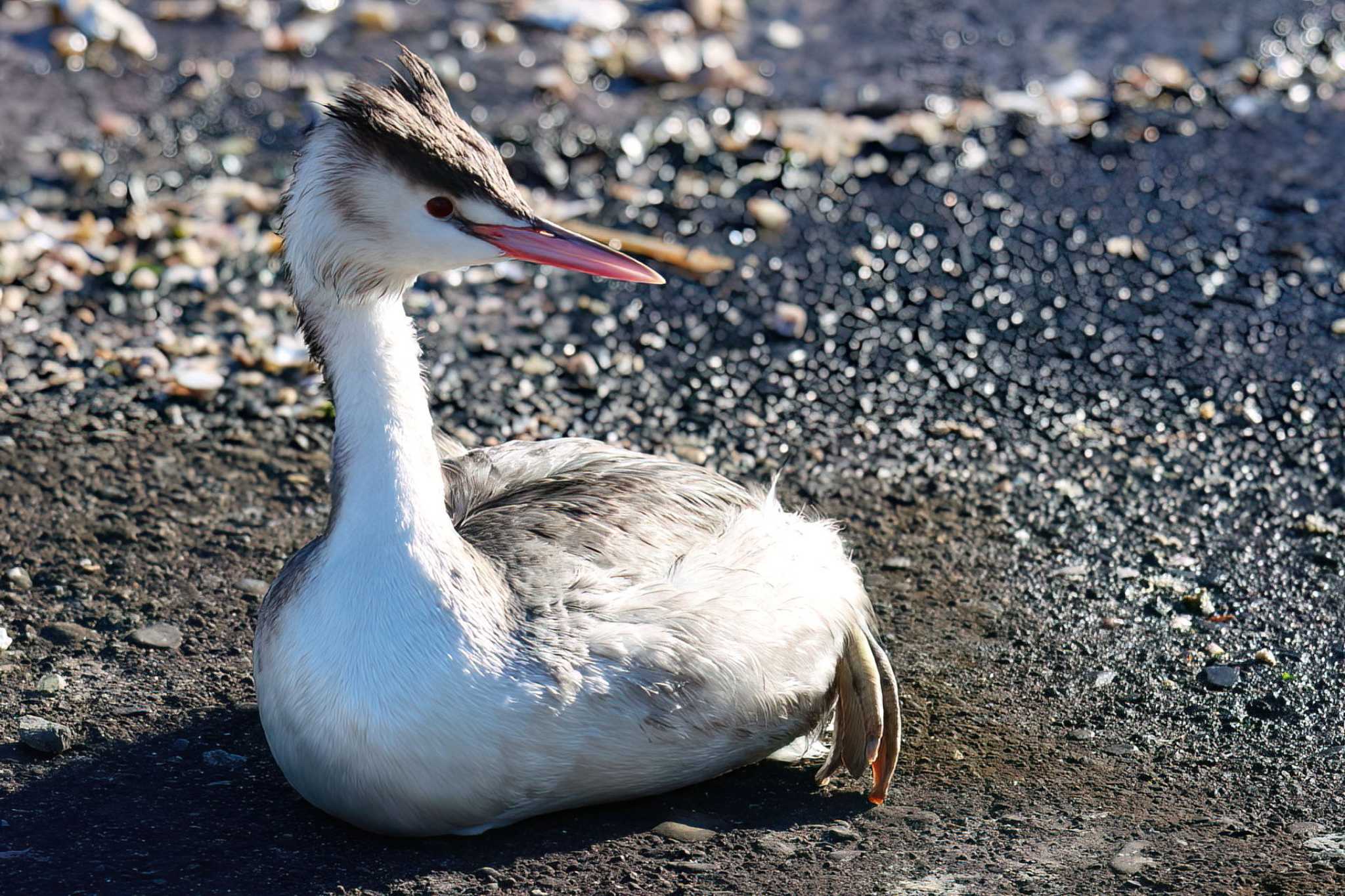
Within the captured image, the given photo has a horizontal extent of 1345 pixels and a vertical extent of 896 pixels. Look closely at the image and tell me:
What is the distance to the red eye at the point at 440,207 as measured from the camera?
4062 millimetres

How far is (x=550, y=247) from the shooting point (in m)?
4.11

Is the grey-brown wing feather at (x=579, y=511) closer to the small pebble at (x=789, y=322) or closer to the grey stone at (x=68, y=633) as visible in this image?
the grey stone at (x=68, y=633)

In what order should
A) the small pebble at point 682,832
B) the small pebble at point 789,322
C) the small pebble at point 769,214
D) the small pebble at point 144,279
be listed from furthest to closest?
1. the small pebble at point 769,214
2. the small pebble at point 144,279
3. the small pebble at point 789,322
4. the small pebble at point 682,832

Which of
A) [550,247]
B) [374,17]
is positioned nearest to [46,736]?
[550,247]

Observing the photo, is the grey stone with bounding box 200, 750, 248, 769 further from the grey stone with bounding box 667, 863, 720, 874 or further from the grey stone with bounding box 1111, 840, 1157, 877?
the grey stone with bounding box 1111, 840, 1157, 877

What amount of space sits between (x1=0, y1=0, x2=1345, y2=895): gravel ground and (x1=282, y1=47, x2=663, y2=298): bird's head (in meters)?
0.72

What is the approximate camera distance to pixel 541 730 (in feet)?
12.9

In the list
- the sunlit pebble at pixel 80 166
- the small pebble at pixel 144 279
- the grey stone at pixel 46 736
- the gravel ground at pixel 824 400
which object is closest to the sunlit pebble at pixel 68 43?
the gravel ground at pixel 824 400

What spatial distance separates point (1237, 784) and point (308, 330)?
9.37 ft

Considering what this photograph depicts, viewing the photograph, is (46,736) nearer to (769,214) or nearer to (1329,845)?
(1329,845)

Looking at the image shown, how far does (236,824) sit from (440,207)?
1702 millimetres

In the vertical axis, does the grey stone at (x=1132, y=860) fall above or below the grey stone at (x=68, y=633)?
above

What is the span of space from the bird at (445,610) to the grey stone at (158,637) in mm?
856

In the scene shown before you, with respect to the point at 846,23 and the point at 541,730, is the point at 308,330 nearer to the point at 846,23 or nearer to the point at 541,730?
the point at 541,730
